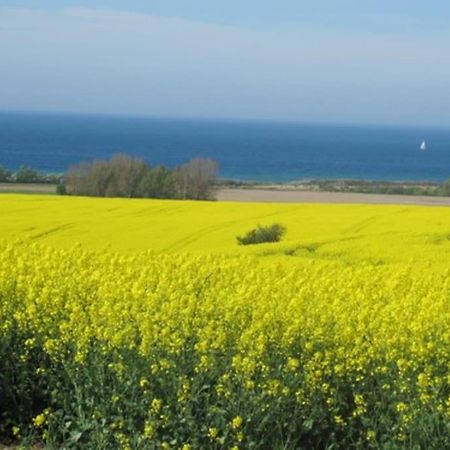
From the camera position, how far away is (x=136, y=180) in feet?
105

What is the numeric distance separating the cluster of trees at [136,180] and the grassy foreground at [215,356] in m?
23.1

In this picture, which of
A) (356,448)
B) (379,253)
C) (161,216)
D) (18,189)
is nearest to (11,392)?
(356,448)

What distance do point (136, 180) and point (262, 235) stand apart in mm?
19273

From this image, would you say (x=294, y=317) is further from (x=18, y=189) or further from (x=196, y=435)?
(x=18, y=189)

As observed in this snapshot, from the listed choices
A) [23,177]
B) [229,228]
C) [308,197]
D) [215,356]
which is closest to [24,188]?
[23,177]

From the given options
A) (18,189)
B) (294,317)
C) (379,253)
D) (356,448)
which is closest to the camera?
(356,448)

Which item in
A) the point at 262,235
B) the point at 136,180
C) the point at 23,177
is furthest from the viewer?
the point at 23,177

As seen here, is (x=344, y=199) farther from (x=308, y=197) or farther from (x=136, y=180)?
(x=136, y=180)

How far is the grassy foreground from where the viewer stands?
5.18 meters

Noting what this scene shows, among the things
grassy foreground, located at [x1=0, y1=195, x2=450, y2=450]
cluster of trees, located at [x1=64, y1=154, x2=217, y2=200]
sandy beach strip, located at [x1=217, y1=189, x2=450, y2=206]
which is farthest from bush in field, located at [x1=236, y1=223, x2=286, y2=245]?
sandy beach strip, located at [x1=217, y1=189, x2=450, y2=206]

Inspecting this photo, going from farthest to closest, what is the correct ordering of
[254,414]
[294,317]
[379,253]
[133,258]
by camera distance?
1. [379,253]
2. [133,258]
3. [294,317]
4. [254,414]

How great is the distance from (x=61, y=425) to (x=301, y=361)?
4.74 ft

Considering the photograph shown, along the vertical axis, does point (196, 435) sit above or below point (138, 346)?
below

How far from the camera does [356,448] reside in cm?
546
